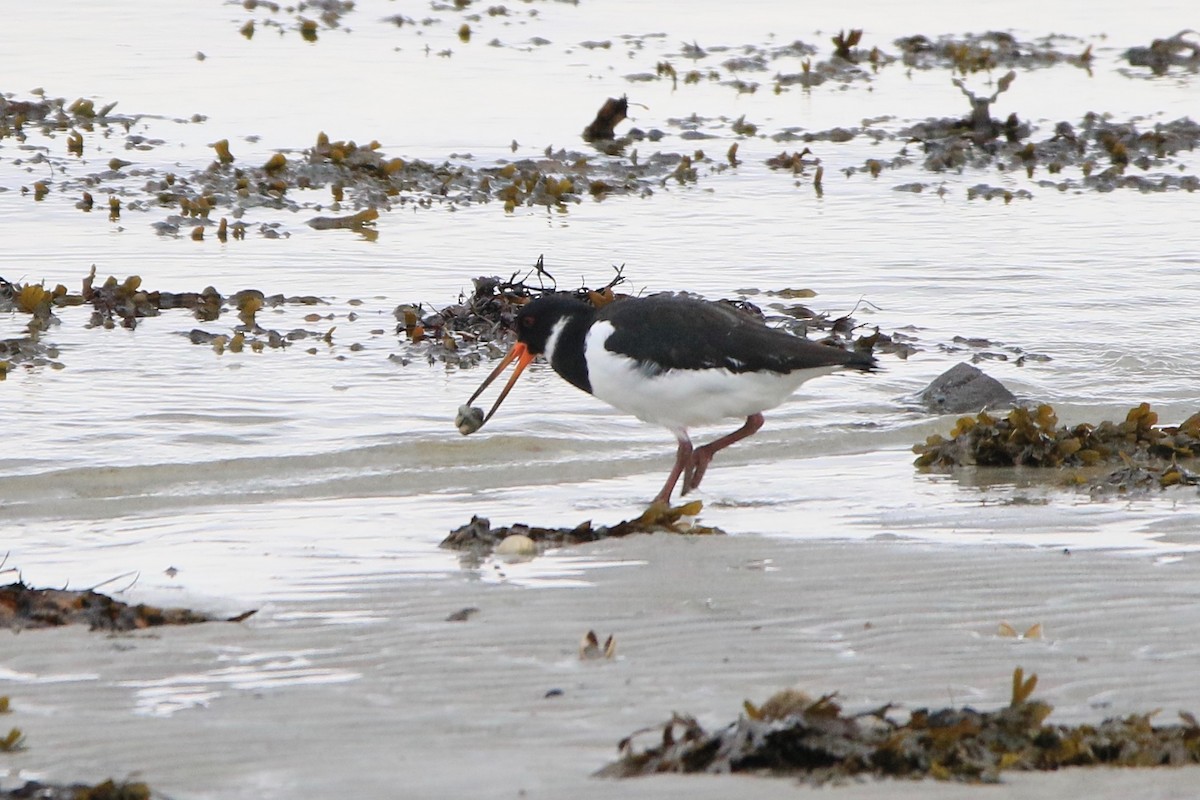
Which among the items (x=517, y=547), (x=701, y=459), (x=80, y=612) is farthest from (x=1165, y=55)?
(x=80, y=612)

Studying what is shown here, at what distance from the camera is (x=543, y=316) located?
22.3ft

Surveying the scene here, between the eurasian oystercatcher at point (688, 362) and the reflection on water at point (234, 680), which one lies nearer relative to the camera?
the reflection on water at point (234, 680)

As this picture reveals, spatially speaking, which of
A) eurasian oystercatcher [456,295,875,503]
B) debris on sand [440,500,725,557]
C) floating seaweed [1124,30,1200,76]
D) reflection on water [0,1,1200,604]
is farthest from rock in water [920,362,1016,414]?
floating seaweed [1124,30,1200,76]

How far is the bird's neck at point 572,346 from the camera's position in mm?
6656

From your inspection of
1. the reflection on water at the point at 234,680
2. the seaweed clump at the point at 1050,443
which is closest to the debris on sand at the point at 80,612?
the reflection on water at the point at 234,680

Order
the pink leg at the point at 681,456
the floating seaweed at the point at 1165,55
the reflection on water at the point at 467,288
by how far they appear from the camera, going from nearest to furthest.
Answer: the reflection on water at the point at 467,288 → the pink leg at the point at 681,456 → the floating seaweed at the point at 1165,55

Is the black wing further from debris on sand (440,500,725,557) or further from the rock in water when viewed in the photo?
the rock in water

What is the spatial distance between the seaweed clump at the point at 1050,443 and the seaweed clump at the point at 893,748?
3266 mm

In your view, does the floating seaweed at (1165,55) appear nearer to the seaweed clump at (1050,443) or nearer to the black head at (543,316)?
the seaweed clump at (1050,443)

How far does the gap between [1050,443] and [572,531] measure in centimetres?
230

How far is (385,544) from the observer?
218 inches

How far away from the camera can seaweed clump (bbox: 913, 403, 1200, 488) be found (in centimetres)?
666

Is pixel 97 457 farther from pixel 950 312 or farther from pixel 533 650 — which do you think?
pixel 950 312

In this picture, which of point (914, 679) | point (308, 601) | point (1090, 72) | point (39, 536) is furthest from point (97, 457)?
point (1090, 72)
